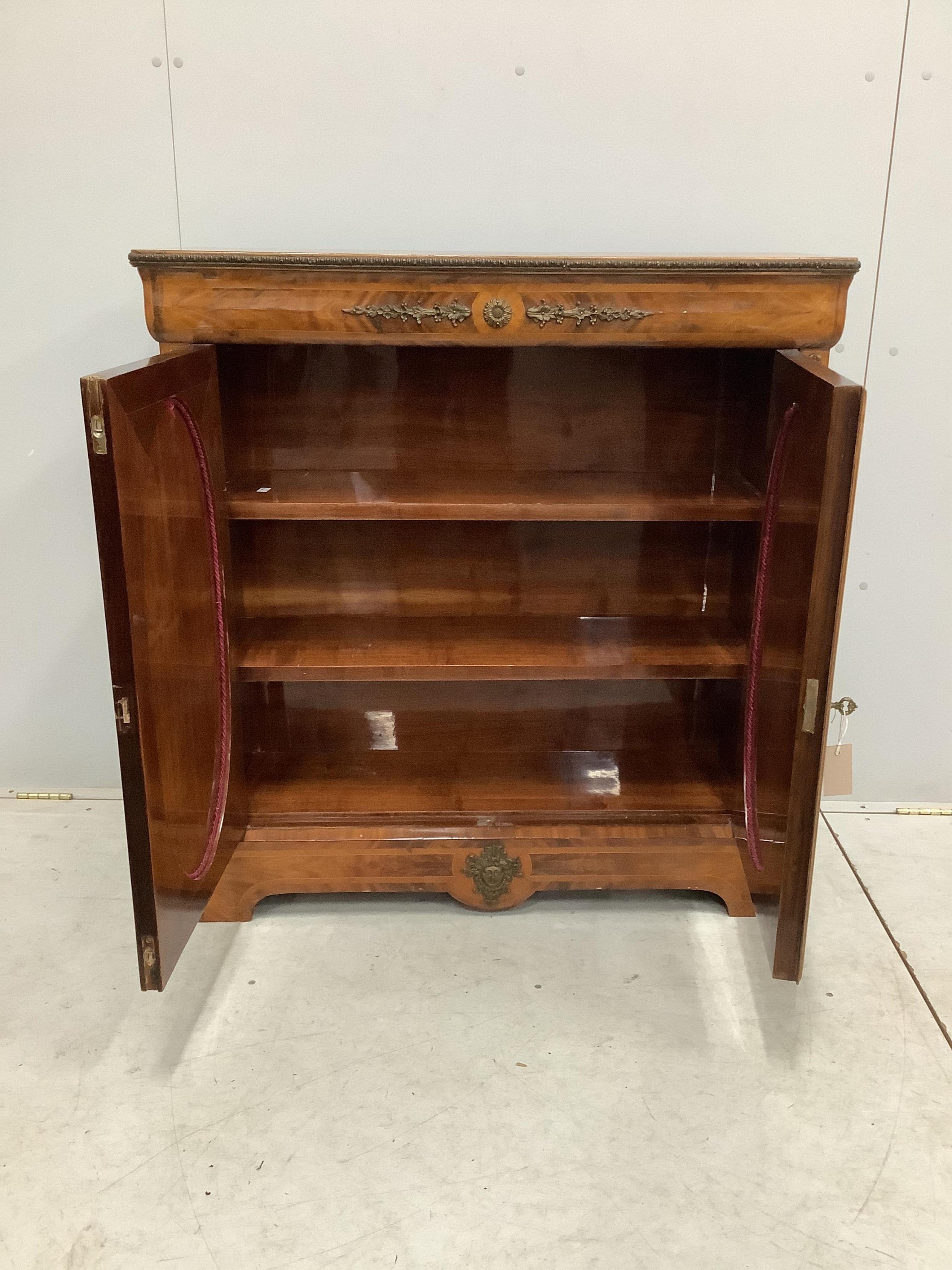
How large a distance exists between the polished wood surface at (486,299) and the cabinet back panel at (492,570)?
1.63 ft

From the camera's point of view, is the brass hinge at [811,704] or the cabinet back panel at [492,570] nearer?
the brass hinge at [811,704]

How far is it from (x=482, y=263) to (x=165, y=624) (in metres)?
0.71

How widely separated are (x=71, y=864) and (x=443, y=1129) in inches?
41.3

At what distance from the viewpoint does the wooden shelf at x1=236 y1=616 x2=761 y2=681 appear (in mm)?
1754

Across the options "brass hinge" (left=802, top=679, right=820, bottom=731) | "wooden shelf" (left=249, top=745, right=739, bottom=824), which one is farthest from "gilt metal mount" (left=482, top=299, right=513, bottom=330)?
"wooden shelf" (left=249, top=745, right=739, bottom=824)

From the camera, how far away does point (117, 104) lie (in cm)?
185

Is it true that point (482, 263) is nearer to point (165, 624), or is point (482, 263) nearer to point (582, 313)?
point (582, 313)

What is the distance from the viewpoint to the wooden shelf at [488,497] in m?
1.68

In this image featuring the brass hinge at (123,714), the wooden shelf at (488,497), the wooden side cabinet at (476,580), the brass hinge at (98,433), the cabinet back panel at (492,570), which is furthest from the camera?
the cabinet back panel at (492,570)

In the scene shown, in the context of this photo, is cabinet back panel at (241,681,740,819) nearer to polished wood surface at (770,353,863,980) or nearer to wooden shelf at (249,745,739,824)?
wooden shelf at (249,745,739,824)

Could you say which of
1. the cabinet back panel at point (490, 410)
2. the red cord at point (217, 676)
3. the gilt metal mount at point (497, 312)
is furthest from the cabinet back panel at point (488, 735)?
the gilt metal mount at point (497, 312)

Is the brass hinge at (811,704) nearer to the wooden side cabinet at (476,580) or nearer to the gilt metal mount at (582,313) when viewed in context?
the wooden side cabinet at (476,580)

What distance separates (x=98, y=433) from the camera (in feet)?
3.62

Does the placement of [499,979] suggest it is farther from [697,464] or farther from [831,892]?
[697,464]
